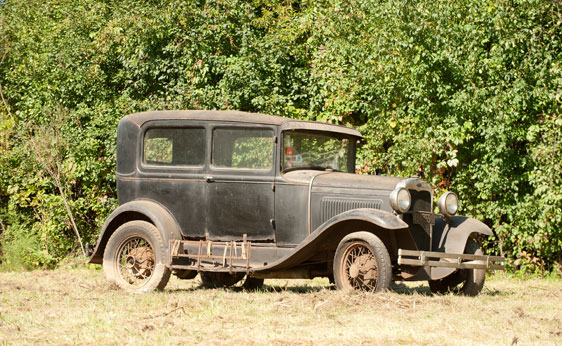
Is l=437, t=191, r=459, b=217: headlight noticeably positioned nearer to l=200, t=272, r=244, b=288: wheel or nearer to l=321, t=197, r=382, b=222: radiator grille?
l=321, t=197, r=382, b=222: radiator grille

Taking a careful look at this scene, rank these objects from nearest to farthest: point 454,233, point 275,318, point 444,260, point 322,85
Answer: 1. point 275,318
2. point 444,260
3. point 454,233
4. point 322,85

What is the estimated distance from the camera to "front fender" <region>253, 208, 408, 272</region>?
22.6 feet

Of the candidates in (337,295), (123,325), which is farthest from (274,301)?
(123,325)

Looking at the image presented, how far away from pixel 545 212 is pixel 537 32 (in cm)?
253

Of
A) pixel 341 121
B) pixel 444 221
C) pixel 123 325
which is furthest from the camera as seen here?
pixel 341 121

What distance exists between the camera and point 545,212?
9859mm

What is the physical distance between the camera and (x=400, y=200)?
710cm

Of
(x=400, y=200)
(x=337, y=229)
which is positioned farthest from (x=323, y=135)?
(x=400, y=200)

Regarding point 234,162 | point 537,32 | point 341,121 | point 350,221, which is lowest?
point 350,221

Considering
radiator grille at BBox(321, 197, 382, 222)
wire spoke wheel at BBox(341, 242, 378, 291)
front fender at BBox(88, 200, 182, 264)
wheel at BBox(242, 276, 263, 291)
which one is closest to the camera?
wire spoke wheel at BBox(341, 242, 378, 291)

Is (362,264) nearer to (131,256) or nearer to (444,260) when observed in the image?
(444,260)

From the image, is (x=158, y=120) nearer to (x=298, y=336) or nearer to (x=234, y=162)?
(x=234, y=162)

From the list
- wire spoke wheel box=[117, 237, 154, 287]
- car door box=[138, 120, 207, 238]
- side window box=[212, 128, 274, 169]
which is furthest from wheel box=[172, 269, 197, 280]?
side window box=[212, 128, 274, 169]

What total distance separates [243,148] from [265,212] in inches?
29.7
